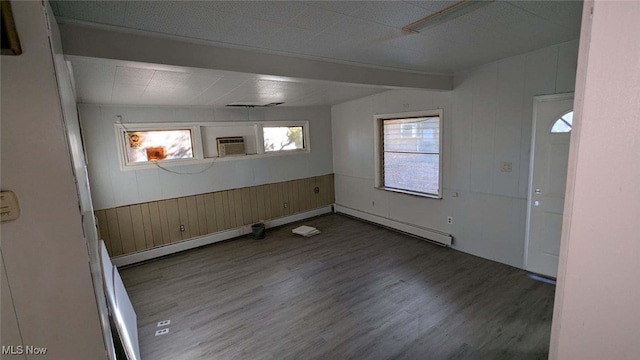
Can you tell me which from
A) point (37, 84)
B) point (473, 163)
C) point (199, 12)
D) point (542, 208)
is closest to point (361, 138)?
point (473, 163)

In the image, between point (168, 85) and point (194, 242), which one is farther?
point (194, 242)

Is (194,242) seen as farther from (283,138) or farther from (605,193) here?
(605,193)

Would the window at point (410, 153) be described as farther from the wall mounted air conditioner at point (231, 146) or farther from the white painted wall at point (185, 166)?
the wall mounted air conditioner at point (231, 146)

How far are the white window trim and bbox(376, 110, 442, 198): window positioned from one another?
5.48 ft

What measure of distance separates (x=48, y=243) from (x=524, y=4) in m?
2.82

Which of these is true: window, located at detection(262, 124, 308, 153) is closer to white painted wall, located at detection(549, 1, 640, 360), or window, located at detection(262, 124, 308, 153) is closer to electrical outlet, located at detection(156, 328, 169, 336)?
electrical outlet, located at detection(156, 328, 169, 336)

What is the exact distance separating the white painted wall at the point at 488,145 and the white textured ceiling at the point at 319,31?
31 centimetres

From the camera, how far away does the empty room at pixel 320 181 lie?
52 cm

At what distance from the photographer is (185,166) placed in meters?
4.80

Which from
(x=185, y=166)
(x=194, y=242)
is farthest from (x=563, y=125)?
(x=194, y=242)

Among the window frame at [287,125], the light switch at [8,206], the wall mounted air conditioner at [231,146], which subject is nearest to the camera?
the light switch at [8,206]

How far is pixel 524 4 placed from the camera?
1.95m

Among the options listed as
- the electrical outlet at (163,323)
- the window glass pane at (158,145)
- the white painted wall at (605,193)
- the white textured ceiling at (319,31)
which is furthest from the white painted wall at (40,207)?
the window glass pane at (158,145)

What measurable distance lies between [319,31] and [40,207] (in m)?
1.94
